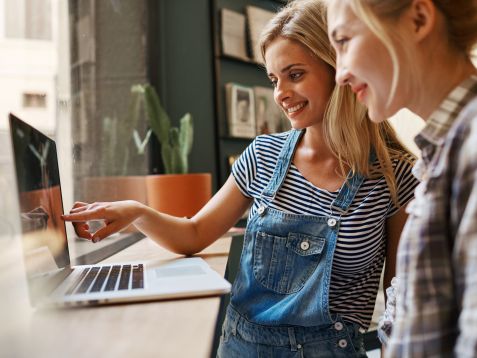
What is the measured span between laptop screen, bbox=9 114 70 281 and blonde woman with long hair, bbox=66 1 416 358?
8cm

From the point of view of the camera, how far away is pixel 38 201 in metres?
0.92

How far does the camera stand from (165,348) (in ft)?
2.11

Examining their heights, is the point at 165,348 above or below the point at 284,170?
below

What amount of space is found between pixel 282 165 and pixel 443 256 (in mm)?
727

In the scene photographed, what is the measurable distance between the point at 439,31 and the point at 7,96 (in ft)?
2.58

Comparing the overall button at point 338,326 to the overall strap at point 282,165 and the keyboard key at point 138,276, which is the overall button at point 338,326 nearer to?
the overall strap at point 282,165

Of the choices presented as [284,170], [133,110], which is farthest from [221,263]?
[133,110]

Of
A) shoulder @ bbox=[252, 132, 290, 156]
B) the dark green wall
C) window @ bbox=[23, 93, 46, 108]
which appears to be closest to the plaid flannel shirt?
shoulder @ bbox=[252, 132, 290, 156]

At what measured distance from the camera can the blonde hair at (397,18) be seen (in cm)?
69

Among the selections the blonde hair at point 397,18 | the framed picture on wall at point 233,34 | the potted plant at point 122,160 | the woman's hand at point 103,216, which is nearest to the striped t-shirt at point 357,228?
the woman's hand at point 103,216

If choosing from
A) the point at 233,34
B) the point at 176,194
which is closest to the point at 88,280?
the point at 176,194

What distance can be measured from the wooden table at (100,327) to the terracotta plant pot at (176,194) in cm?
115

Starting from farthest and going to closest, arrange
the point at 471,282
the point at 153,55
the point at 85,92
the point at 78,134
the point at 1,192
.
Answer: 1. the point at 153,55
2. the point at 85,92
3. the point at 78,134
4. the point at 1,192
5. the point at 471,282

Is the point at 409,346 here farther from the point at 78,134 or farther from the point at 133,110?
the point at 133,110
